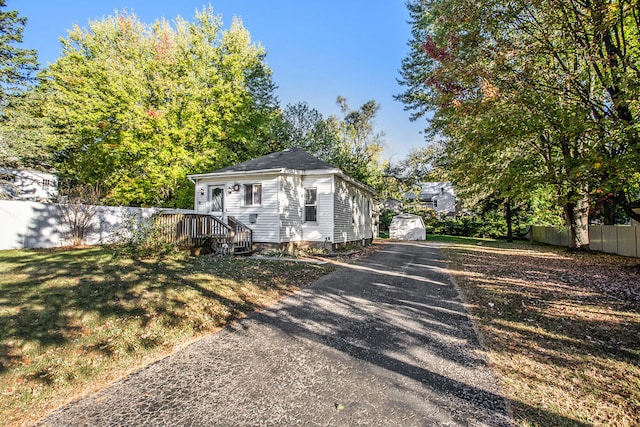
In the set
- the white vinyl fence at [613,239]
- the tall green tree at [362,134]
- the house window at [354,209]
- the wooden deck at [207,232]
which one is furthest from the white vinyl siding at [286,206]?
the tall green tree at [362,134]

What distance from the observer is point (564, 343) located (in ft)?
13.5

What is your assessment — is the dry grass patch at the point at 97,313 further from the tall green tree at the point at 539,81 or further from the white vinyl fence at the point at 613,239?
the white vinyl fence at the point at 613,239

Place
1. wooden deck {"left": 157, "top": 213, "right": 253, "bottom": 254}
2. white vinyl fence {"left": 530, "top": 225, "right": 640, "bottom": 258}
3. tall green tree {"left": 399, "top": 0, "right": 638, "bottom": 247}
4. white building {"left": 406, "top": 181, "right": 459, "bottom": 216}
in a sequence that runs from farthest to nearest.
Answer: white building {"left": 406, "top": 181, "right": 459, "bottom": 216} < white vinyl fence {"left": 530, "top": 225, "right": 640, "bottom": 258} < wooden deck {"left": 157, "top": 213, "right": 253, "bottom": 254} < tall green tree {"left": 399, "top": 0, "right": 638, "bottom": 247}

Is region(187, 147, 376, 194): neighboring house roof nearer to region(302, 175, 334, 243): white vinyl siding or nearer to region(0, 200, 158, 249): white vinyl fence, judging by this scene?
region(302, 175, 334, 243): white vinyl siding

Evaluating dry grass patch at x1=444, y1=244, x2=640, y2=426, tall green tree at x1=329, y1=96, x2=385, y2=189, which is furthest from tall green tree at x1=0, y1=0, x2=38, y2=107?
dry grass patch at x1=444, y1=244, x2=640, y2=426

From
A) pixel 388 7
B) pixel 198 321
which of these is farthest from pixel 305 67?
pixel 198 321

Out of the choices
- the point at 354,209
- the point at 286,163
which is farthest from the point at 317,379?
the point at 354,209

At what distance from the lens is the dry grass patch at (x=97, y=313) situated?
3139 mm

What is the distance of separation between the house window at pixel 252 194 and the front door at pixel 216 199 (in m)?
1.42

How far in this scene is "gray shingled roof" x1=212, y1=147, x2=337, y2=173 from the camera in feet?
46.8

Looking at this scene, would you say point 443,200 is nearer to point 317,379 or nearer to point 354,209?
point 354,209

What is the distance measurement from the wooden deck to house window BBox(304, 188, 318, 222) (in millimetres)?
2724

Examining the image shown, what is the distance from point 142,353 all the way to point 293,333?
1.97 m

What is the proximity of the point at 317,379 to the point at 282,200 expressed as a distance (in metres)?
10.6
